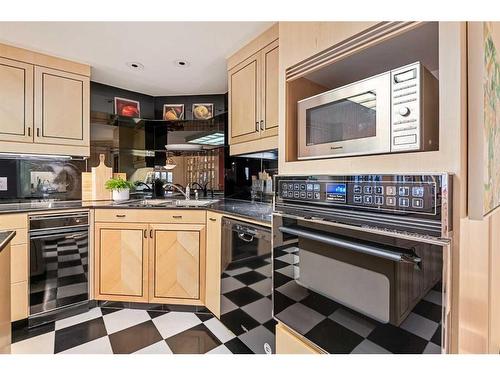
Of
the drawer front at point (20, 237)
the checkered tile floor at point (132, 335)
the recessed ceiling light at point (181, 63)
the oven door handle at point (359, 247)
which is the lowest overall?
the checkered tile floor at point (132, 335)

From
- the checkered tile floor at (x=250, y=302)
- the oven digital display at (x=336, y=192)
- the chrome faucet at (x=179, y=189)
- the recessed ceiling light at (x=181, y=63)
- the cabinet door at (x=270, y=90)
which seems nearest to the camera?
the oven digital display at (x=336, y=192)

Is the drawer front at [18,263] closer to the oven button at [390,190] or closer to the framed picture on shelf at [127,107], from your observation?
the framed picture on shelf at [127,107]

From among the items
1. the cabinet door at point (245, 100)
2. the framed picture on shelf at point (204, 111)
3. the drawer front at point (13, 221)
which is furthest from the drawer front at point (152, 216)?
the framed picture on shelf at point (204, 111)

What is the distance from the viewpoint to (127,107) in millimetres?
2781

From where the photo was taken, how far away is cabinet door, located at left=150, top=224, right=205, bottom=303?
1.95 metres

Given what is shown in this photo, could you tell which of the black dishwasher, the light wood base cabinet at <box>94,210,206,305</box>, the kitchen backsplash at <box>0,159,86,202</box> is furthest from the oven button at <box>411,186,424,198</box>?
the kitchen backsplash at <box>0,159,86,202</box>

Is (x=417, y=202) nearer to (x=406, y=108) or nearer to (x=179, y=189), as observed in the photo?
(x=406, y=108)

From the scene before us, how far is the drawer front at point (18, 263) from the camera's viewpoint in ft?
5.66

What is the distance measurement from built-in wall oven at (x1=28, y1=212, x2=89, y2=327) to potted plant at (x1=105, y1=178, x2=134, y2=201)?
476 millimetres

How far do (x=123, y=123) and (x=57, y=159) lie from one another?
71 cm

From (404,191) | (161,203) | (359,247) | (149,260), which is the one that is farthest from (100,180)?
(404,191)

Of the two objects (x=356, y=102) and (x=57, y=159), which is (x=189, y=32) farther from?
(x=57, y=159)

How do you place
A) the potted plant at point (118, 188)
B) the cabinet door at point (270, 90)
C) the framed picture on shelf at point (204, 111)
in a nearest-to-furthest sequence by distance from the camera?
the cabinet door at point (270, 90) < the potted plant at point (118, 188) < the framed picture on shelf at point (204, 111)
